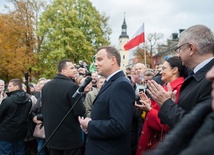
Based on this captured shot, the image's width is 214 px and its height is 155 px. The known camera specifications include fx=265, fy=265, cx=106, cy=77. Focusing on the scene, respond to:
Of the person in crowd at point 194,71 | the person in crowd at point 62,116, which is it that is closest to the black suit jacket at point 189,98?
the person in crowd at point 194,71

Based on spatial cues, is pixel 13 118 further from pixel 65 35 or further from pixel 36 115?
pixel 65 35

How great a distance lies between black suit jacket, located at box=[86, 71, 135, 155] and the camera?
2.92 metres

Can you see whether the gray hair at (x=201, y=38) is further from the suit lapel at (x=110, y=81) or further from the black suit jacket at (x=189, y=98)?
the suit lapel at (x=110, y=81)

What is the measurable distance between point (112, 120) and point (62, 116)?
1726 millimetres

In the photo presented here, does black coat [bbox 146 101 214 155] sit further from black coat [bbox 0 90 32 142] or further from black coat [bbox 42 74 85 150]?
black coat [bbox 0 90 32 142]

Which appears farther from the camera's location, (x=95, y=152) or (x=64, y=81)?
(x=64, y=81)

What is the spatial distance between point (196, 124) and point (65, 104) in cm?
351

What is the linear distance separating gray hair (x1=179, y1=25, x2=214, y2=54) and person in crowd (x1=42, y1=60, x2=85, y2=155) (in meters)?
2.39

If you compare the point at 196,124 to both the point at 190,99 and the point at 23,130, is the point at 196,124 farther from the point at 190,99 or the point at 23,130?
the point at 23,130

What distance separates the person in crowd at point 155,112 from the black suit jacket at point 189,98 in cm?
37

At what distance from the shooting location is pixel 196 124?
3.60 feet

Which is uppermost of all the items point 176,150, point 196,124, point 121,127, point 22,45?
A: point 22,45

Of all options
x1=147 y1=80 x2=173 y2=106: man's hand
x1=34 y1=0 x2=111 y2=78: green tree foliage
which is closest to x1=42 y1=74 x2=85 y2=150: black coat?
x1=147 y1=80 x2=173 y2=106: man's hand

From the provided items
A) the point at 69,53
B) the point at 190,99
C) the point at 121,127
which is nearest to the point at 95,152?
the point at 121,127
